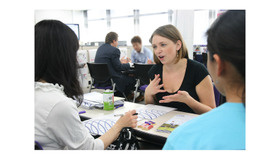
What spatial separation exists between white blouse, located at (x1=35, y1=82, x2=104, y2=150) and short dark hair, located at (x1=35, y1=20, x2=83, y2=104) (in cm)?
5

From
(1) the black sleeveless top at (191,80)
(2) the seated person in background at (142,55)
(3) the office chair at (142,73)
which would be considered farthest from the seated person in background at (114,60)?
(1) the black sleeveless top at (191,80)

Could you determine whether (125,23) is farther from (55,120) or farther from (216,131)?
(216,131)

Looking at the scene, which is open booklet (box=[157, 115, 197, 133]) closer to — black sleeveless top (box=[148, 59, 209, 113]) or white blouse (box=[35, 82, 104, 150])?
black sleeveless top (box=[148, 59, 209, 113])

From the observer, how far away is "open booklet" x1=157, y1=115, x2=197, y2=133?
3.62ft

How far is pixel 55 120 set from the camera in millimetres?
775

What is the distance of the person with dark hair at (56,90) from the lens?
77 cm

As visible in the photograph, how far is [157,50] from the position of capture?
159 centimetres

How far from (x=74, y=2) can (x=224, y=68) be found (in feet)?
1.84

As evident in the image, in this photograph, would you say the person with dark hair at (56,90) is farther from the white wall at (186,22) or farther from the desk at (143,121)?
the white wall at (186,22)

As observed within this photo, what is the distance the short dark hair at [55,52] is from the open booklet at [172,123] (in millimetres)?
524

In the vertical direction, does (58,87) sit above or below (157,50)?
below

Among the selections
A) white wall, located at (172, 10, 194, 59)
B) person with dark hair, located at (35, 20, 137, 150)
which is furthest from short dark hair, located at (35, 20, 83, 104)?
white wall, located at (172, 10, 194, 59)
